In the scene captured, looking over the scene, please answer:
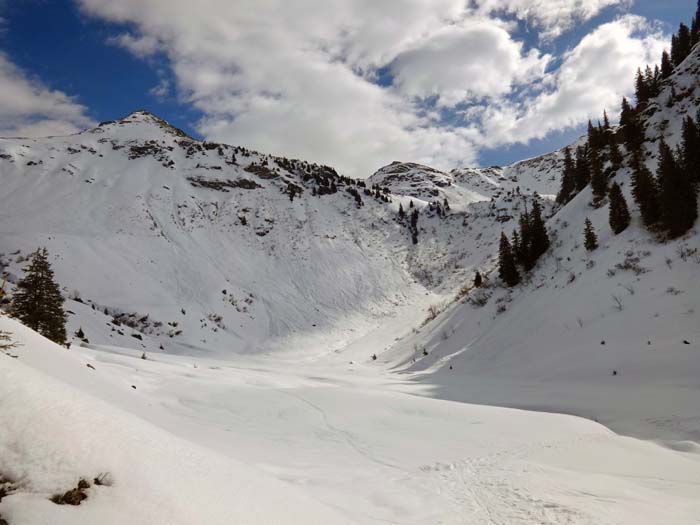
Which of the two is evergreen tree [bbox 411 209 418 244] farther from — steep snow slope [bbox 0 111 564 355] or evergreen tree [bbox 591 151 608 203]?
evergreen tree [bbox 591 151 608 203]

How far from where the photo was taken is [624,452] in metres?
7.02

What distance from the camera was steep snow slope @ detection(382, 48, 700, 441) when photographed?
11.2 meters

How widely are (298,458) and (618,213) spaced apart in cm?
2503

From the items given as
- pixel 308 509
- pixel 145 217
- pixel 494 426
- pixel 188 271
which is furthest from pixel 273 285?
pixel 308 509

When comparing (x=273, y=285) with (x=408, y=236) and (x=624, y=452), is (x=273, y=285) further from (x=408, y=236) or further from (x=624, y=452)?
(x=624, y=452)

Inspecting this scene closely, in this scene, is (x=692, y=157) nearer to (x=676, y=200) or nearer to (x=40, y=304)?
(x=676, y=200)

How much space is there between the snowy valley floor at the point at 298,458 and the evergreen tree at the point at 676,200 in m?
15.5

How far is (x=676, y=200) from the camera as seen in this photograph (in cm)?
1897

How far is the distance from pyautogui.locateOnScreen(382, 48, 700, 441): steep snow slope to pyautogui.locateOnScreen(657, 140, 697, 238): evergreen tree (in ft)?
2.68

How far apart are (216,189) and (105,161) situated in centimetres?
1781

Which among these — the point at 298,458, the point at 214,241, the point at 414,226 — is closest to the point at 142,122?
the point at 214,241

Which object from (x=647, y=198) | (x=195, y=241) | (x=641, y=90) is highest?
(x=641, y=90)

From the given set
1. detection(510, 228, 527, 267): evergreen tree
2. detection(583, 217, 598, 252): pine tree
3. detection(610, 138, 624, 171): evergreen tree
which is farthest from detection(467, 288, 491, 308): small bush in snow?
detection(610, 138, 624, 171): evergreen tree

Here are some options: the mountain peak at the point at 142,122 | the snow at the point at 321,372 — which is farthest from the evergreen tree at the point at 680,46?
the mountain peak at the point at 142,122
